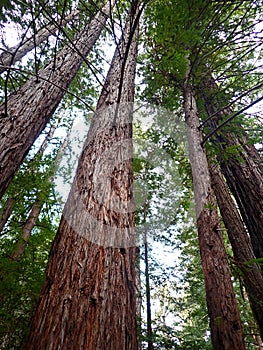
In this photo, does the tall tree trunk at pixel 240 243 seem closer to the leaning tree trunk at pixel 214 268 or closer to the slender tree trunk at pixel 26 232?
the leaning tree trunk at pixel 214 268

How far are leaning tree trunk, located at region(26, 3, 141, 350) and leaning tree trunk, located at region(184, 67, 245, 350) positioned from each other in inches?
55.3

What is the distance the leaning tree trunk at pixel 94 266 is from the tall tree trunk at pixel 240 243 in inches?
104

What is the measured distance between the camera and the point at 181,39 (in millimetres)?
4254

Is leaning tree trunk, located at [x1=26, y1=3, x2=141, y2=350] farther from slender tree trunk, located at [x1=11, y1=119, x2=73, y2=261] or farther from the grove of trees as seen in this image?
slender tree trunk, located at [x1=11, y1=119, x2=73, y2=261]

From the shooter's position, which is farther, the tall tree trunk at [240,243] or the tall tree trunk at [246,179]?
the tall tree trunk at [246,179]

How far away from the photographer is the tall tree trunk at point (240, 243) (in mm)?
3648

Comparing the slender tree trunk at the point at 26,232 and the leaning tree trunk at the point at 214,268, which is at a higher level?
the slender tree trunk at the point at 26,232

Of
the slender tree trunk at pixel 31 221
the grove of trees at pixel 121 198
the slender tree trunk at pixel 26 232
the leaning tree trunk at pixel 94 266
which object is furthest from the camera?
the slender tree trunk at pixel 31 221

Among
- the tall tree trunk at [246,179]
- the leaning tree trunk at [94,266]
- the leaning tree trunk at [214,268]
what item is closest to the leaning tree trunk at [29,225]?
the leaning tree trunk at [94,266]

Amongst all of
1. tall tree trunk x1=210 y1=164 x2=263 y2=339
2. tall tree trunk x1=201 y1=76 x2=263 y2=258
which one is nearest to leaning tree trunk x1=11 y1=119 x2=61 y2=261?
tall tree trunk x1=210 y1=164 x2=263 y2=339

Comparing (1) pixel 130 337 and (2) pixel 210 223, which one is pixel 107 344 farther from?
(2) pixel 210 223

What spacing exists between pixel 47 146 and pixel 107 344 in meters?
9.15

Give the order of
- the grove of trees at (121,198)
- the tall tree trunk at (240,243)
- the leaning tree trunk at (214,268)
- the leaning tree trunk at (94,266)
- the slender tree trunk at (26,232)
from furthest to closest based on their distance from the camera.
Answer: the slender tree trunk at (26,232)
the tall tree trunk at (240,243)
the leaning tree trunk at (214,268)
the grove of trees at (121,198)
the leaning tree trunk at (94,266)

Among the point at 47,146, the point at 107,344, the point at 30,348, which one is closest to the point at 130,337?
the point at 107,344
